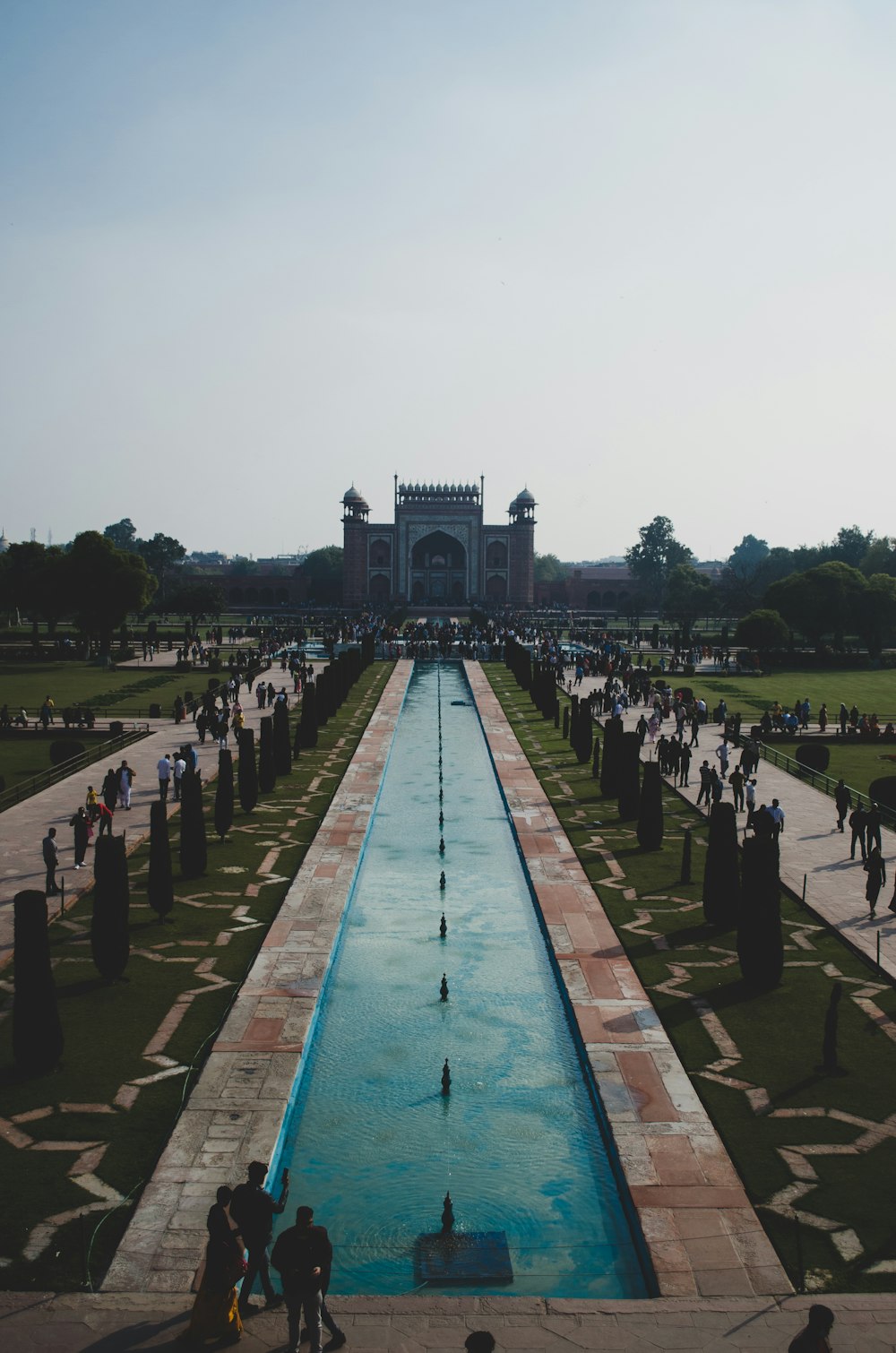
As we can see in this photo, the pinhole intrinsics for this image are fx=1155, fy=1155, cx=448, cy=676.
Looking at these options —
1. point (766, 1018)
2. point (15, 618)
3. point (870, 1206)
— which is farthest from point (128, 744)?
point (15, 618)

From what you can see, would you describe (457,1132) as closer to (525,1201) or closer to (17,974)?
(525,1201)

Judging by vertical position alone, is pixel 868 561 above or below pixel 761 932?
above

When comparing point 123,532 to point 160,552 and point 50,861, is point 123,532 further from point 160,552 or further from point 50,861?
point 50,861

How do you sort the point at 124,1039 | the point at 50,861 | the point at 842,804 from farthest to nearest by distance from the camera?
1. the point at 842,804
2. the point at 50,861
3. the point at 124,1039

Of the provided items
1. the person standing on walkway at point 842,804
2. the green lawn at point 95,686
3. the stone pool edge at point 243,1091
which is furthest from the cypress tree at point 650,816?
the green lawn at point 95,686

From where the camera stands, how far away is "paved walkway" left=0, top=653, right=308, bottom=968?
14.2m

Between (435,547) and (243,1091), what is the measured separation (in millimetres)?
79952

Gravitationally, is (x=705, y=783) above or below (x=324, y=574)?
below

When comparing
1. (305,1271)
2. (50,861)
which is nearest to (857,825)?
(50,861)

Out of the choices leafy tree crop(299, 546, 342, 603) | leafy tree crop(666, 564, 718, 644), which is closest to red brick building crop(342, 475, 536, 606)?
leafy tree crop(299, 546, 342, 603)

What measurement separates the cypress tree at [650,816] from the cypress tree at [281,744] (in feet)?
26.9

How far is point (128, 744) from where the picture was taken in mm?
25328

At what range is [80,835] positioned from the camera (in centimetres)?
1507

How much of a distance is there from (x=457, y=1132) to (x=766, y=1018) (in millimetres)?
3185
